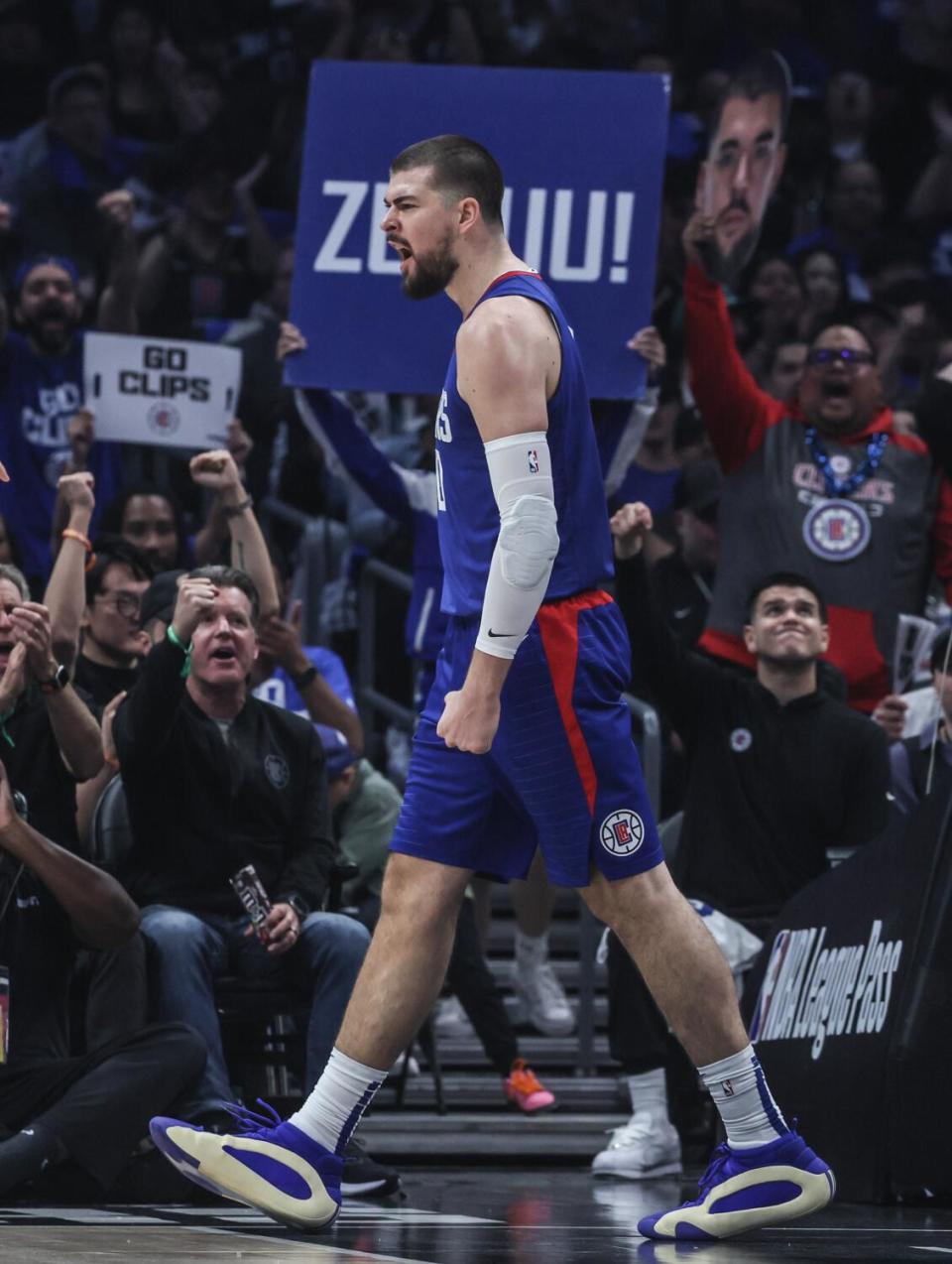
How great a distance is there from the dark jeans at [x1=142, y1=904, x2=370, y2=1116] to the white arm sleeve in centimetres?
200

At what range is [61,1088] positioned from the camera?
5.58m

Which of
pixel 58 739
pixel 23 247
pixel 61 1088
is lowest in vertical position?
pixel 61 1088

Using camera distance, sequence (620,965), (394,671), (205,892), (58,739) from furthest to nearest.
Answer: (394,671), (620,965), (205,892), (58,739)

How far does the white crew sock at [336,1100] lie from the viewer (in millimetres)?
4473

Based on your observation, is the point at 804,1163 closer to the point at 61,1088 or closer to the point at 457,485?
the point at 457,485

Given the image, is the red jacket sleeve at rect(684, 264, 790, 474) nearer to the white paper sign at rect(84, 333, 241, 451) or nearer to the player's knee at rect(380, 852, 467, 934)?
the white paper sign at rect(84, 333, 241, 451)

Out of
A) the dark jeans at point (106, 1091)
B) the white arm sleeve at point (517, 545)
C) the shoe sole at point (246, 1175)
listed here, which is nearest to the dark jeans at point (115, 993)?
the dark jeans at point (106, 1091)

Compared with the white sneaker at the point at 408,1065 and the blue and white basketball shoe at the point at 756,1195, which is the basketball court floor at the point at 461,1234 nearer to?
the blue and white basketball shoe at the point at 756,1195

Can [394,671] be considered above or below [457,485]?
below

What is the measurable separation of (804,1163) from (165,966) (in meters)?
2.14

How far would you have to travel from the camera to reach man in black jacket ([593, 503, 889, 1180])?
23.6 ft

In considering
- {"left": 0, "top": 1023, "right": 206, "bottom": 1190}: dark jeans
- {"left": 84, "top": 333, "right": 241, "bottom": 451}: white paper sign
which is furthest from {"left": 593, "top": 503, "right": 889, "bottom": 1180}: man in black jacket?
{"left": 84, "top": 333, "right": 241, "bottom": 451}: white paper sign

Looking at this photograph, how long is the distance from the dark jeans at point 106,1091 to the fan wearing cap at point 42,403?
3669 mm

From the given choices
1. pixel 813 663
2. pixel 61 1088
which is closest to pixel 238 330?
pixel 813 663
